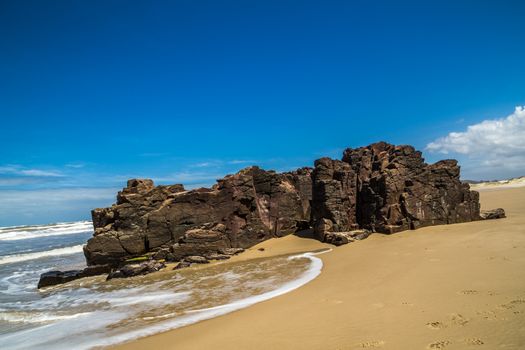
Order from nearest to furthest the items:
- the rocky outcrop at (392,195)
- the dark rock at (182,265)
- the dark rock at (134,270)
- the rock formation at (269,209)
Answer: the dark rock at (134,270) < the dark rock at (182,265) < the rock formation at (269,209) < the rocky outcrop at (392,195)

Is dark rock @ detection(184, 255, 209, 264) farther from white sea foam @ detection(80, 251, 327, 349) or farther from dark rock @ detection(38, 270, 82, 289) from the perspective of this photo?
white sea foam @ detection(80, 251, 327, 349)

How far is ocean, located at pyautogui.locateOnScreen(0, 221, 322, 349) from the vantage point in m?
9.37

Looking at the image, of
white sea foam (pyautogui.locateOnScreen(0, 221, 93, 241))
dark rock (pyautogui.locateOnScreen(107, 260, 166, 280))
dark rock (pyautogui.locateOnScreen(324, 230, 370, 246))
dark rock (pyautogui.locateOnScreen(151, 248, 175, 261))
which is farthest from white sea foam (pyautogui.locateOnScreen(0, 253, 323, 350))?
white sea foam (pyautogui.locateOnScreen(0, 221, 93, 241))

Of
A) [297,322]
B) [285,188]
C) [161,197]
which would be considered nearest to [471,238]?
[297,322]

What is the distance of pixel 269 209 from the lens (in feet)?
78.4

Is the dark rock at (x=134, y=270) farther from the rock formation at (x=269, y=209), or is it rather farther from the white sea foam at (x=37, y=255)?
the white sea foam at (x=37, y=255)

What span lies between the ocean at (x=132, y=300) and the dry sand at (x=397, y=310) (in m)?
1.17

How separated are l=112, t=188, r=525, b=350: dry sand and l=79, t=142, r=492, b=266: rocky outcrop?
6723mm

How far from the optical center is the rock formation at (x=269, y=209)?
1991 cm

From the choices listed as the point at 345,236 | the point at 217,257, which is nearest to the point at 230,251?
the point at 217,257

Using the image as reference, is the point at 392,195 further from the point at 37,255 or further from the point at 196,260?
the point at 37,255

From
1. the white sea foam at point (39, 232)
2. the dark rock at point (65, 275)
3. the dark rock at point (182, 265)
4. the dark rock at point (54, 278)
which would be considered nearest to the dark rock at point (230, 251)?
the dark rock at point (182, 265)

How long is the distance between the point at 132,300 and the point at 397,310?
962 centimetres

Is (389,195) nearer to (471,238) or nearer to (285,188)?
(471,238)
